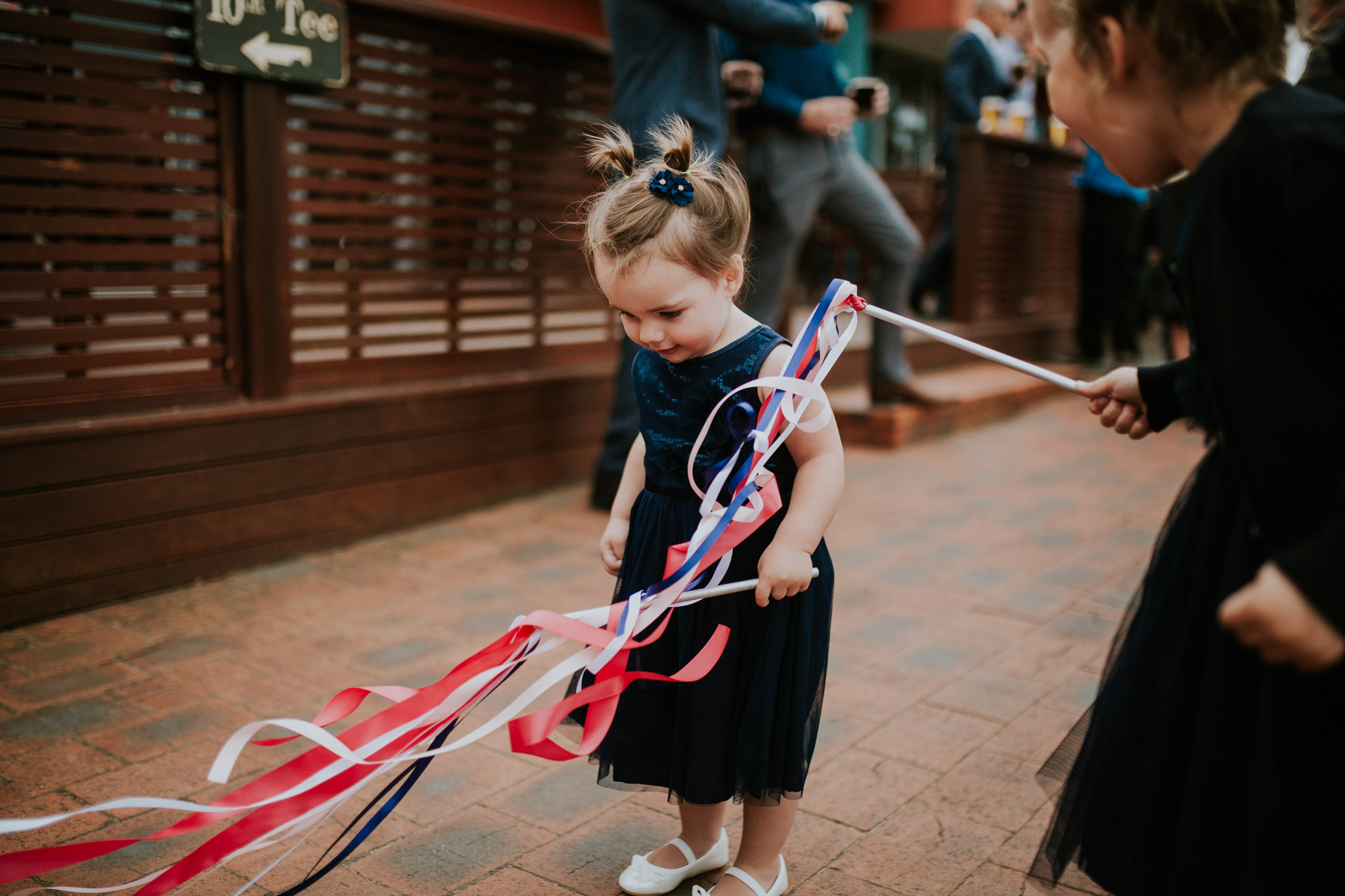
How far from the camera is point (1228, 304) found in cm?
124

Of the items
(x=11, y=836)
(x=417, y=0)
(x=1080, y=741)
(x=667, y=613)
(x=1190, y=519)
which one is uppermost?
(x=417, y=0)

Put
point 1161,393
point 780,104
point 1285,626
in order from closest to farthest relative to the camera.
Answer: point 1285,626, point 1161,393, point 780,104

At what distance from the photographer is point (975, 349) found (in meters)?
1.84

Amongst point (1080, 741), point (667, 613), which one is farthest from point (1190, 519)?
point (667, 613)

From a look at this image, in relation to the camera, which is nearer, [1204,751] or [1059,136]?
[1204,751]

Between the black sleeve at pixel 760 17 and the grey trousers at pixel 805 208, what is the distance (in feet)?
2.17

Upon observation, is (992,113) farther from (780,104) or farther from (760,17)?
(760,17)

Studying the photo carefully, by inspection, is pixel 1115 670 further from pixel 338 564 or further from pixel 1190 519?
pixel 338 564

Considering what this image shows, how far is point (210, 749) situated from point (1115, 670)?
1986 millimetres

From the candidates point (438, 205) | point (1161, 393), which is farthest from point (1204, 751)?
point (438, 205)

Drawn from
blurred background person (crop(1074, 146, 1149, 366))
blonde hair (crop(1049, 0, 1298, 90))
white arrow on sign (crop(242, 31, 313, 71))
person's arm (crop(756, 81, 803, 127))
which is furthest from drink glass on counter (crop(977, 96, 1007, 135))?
blonde hair (crop(1049, 0, 1298, 90))

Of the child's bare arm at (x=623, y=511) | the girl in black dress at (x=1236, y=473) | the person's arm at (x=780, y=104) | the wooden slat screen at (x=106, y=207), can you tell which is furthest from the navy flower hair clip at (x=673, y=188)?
the person's arm at (x=780, y=104)

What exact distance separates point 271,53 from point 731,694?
278 centimetres

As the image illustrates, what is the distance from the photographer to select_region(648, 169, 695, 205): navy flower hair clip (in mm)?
1818
